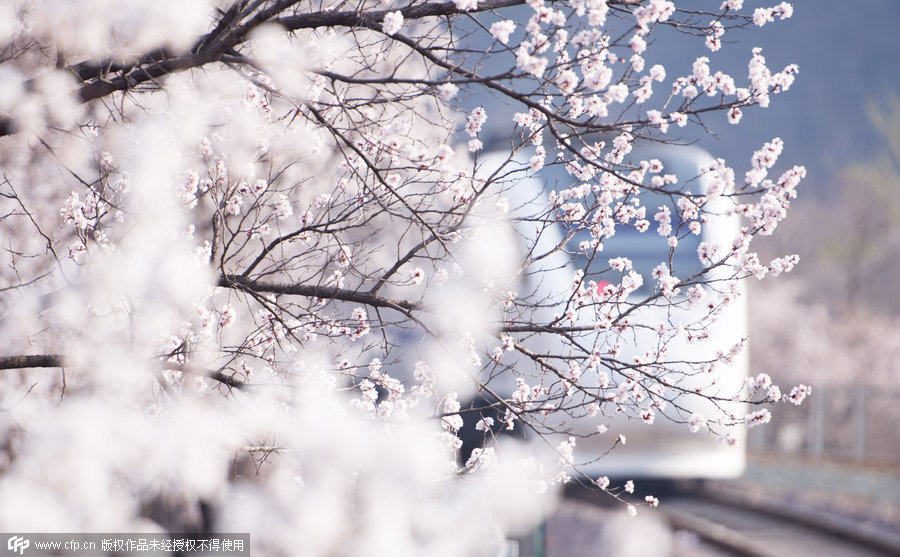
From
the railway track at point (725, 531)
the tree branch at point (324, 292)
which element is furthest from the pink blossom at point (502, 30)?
the railway track at point (725, 531)

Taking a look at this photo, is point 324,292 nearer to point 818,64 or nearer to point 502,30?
point 502,30

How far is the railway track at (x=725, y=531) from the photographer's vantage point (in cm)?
796

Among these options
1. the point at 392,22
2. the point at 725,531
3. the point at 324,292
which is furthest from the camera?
the point at 725,531

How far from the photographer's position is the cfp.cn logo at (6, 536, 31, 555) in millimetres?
2166

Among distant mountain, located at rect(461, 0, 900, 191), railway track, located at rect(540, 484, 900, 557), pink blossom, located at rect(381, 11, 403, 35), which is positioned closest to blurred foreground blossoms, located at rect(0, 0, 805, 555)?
pink blossom, located at rect(381, 11, 403, 35)

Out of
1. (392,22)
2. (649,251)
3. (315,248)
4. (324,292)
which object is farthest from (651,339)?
(392,22)

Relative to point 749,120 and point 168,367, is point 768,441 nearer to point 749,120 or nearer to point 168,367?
point 168,367

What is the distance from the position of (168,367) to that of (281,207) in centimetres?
117

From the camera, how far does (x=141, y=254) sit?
318 centimetres

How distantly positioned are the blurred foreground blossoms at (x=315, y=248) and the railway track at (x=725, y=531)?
371cm

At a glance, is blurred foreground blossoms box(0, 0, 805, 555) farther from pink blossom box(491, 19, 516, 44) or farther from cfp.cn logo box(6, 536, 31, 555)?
cfp.cn logo box(6, 536, 31, 555)

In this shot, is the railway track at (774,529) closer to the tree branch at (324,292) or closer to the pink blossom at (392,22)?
the tree branch at (324,292)

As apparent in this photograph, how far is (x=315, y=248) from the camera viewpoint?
13.3 ft

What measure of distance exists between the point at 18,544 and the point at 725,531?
8.41 metres
